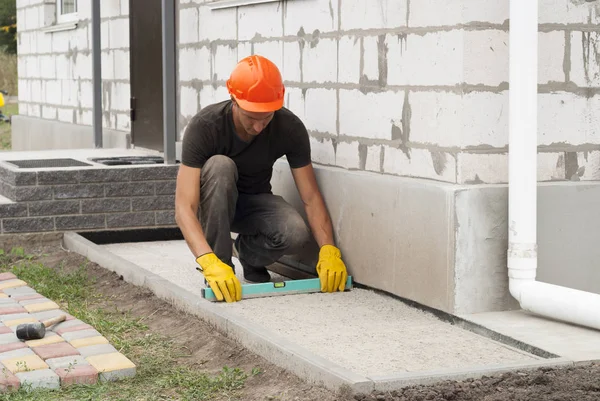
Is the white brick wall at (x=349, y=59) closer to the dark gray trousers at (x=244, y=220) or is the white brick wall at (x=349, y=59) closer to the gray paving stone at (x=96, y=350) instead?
the dark gray trousers at (x=244, y=220)

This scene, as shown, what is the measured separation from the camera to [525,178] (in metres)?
4.87

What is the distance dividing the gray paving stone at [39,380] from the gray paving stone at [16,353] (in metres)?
0.32

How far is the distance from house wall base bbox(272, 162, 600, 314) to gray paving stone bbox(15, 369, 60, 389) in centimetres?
193

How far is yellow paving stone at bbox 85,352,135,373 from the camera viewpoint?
4.49m

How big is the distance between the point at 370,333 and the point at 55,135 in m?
8.02

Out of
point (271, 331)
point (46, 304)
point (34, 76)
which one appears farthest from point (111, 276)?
point (34, 76)

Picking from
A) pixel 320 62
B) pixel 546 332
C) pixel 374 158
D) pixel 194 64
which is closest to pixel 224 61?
pixel 194 64

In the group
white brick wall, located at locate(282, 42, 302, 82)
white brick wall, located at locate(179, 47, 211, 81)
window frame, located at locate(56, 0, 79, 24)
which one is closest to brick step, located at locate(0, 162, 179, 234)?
white brick wall, located at locate(179, 47, 211, 81)

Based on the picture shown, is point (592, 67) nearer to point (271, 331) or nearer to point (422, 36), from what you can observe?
point (422, 36)

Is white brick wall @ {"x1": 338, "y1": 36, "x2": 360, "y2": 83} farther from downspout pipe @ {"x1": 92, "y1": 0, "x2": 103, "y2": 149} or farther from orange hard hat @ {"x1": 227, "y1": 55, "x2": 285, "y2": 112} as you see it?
downspout pipe @ {"x1": 92, "y1": 0, "x2": 103, "y2": 149}

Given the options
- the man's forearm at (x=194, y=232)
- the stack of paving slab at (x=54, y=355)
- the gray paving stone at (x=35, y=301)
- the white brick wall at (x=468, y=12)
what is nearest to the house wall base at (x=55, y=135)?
the gray paving stone at (x=35, y=301)

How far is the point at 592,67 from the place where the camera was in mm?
5234

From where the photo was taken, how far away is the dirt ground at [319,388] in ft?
12.7

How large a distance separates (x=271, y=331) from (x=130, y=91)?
517 cm
